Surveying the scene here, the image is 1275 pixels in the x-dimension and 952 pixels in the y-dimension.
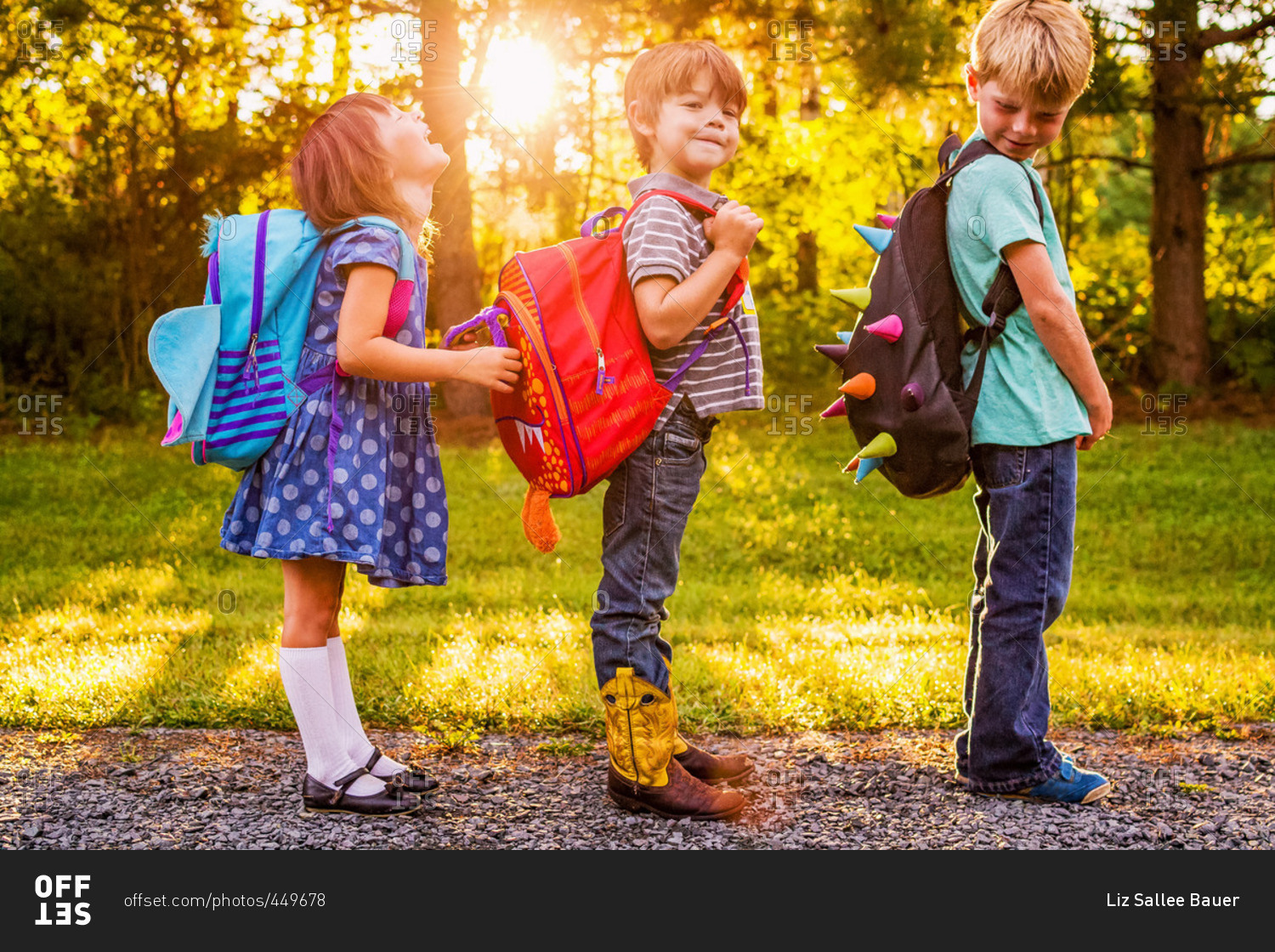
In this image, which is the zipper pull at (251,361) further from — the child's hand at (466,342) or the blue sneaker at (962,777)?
the blue sneaker at (962,777)

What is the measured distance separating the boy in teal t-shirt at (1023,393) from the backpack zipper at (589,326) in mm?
926

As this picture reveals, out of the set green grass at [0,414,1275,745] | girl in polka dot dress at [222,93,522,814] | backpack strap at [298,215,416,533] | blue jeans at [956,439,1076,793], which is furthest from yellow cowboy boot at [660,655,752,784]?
backpack strap at [298,215,416,533]

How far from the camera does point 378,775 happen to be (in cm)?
297

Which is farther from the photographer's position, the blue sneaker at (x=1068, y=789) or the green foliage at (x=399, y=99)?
the green foliage at (x=399, y=99)

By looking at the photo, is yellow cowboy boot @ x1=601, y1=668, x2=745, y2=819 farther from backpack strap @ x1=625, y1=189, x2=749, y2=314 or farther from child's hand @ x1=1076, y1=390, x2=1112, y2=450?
child's hand @ x1=1076, y1=390, x2=1112, y2=450

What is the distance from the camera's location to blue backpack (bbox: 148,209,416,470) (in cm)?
268

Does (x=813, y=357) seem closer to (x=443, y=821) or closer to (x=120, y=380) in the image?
(x=120, y=380)

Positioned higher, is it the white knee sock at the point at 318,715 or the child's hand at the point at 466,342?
the child's hand at the point at 466,342

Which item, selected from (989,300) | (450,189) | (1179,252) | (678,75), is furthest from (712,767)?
(1179,252)

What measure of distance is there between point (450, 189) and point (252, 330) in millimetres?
6500

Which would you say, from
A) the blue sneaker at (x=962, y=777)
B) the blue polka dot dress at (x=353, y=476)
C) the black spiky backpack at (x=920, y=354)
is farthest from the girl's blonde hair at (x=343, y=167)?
the blue sneaker at (x=962, y=777)

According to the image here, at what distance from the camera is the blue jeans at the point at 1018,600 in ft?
9.07

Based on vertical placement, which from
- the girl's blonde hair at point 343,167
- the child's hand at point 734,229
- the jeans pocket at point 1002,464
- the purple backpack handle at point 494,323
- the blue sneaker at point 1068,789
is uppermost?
the girl's blonde hair at point 343,167

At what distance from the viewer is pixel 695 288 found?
8.48 ft
